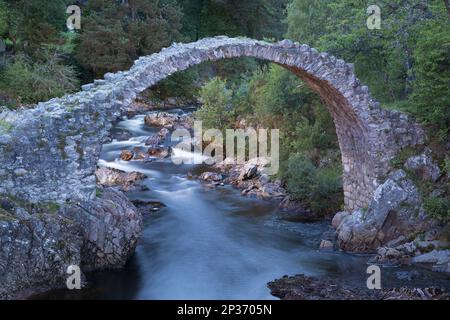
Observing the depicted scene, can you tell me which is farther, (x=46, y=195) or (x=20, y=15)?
(x=20, y=15)

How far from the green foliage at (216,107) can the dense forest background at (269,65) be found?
4 cm

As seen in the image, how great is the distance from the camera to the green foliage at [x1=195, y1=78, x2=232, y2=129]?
21141mm

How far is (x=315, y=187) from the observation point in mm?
13844

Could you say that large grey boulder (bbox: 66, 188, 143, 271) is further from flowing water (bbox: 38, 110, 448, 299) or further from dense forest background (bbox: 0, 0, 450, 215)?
dense forest background (bbox: 0, 0, 450, 215)

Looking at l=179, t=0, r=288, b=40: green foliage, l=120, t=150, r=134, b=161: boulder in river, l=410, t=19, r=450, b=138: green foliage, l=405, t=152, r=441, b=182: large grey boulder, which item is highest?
l=179, t=0, r=288, b=40: green foliage

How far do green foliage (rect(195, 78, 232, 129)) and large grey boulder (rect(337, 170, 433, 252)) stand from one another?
33.7ft

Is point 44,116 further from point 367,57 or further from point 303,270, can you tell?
point 367,57

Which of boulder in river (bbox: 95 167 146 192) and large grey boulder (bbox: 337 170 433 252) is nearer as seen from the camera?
large grey boulder (bbox: 337 170 433 252)

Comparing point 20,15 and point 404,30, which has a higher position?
point 20,15

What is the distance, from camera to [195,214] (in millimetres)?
14398

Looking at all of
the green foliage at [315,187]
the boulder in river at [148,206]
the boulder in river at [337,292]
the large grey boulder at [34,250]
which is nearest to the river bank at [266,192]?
the boulder in river at [337,292]

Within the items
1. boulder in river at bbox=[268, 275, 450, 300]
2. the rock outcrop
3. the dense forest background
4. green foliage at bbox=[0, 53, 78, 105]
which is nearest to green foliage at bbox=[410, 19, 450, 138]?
the dense forest background
